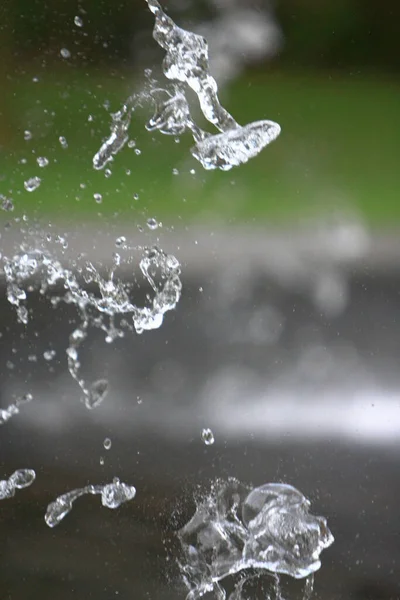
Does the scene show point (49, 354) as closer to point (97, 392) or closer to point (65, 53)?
point (97, 392)

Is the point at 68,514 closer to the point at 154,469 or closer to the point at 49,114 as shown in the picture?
the point at 154,469

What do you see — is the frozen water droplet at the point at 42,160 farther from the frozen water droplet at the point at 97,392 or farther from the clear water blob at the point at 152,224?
the frozen water droplet at the point at 97,392

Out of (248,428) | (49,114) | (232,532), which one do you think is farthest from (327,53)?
(232,532)

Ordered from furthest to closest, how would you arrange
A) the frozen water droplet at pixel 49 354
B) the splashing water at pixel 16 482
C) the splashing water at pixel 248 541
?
the frozen water droplet at pixel 49 354 < the splashing water at pixel 16 482 < the splashing water at pixel 248 541

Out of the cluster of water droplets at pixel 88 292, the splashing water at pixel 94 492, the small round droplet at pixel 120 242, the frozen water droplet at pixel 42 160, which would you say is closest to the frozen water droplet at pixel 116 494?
the splashing water at pixel 94 492

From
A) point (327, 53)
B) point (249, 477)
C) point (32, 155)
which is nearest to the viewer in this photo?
point (249, 477)

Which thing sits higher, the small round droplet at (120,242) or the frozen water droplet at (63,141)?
the frozen water droplet at (63,141)

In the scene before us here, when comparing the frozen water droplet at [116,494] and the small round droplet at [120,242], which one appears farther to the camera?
the small round droplet at [120,242]
